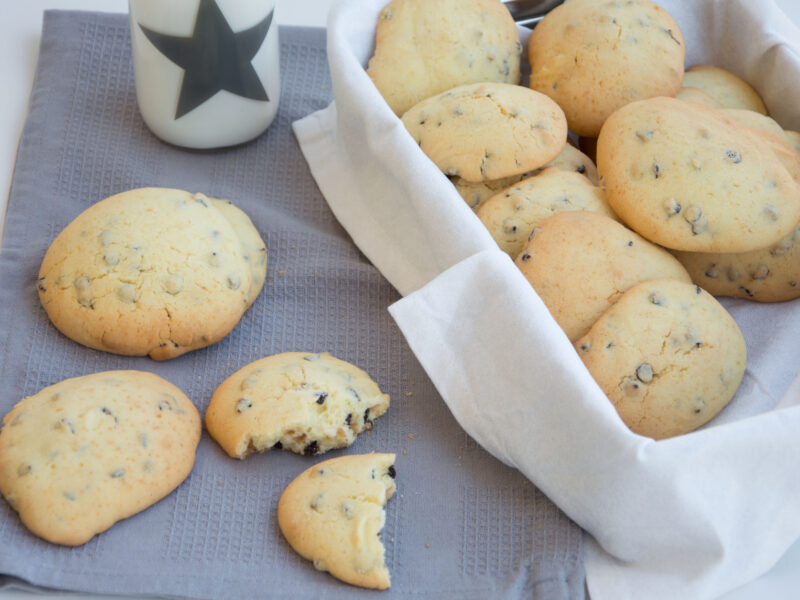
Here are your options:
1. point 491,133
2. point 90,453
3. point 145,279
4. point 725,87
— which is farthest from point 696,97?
point 90,453

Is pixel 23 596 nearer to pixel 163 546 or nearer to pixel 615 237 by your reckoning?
pixel 163 546

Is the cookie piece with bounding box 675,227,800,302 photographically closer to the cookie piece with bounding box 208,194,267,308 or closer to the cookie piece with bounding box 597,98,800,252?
the cookie piece with bounding box 597,98,800,252

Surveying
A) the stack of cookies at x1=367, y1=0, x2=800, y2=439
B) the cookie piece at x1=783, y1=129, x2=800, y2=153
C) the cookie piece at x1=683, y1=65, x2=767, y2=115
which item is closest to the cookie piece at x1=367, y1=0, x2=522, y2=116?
the stack of cookies at x1=367, y1=0, x2=800, y2=439

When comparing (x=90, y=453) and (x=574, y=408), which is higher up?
(x=574, y=408)

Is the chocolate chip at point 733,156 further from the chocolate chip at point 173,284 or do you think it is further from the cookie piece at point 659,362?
the chocolate chip at point 173,284

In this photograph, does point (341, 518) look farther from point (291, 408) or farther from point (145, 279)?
point (145, 279)
